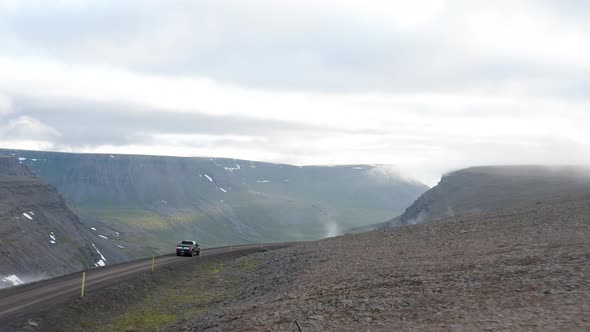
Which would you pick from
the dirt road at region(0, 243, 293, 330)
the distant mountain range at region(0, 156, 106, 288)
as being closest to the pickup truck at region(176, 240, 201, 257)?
the dirt road at region(0, 243, 293, 330)

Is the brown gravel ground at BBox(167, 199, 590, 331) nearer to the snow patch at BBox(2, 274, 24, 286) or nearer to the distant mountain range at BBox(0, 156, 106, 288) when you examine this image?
the snow patch at BBox(2, 274, 24, 286)

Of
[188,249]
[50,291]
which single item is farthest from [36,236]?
[50,291]

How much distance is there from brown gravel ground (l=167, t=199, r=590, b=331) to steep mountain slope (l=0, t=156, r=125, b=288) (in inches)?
3014

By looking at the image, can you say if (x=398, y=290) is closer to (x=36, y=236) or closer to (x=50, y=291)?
(x=50, y=291)

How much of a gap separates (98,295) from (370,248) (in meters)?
19.9

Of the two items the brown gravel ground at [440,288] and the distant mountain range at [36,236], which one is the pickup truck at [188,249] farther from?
the distant mountain range at [36,236]

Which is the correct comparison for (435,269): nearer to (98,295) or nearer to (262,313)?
(262,313)

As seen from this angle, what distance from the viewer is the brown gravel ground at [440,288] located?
1655cm

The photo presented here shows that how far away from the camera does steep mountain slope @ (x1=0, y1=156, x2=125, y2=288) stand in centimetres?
11209

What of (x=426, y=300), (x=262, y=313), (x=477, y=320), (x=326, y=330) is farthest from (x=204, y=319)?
(x=477, y=320)

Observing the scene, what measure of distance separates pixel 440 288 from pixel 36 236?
466 ft

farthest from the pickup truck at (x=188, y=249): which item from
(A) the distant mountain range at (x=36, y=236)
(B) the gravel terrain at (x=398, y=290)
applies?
(A) the distant mountain range at (x=36, y=236)

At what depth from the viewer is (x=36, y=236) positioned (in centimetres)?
13988

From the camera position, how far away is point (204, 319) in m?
23.2
